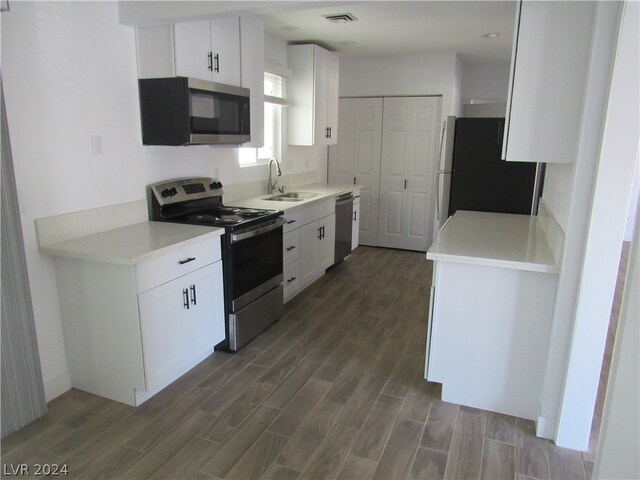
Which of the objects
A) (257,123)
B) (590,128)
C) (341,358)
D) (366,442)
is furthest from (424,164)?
(366,442)

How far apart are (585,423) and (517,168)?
9.89 ft

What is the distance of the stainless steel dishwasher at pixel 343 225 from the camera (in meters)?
4.91

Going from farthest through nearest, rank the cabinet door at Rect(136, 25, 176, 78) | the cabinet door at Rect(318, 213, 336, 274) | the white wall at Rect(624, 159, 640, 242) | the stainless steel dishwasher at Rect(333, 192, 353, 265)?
the stainless steel dishwasher at Rect(333, 192, 353, 265) → the cabinet door at Rect(318, 213, 336, 274) → the cabinet door at Rect(136, 25, 176, 78) → the white wall at Rect(624, 159, 640, 242)

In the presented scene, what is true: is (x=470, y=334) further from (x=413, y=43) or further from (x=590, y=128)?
(x=413, y=43)

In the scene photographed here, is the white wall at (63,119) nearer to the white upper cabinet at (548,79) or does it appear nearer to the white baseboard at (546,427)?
the white upper cabinet at (548,79)

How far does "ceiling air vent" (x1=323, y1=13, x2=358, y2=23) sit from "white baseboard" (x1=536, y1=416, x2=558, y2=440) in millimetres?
3247

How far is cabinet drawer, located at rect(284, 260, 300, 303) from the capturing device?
12.7 ft

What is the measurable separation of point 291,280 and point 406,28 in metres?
2.57

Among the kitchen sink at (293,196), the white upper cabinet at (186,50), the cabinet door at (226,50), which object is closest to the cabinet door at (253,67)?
the cabinet door at (226,50)

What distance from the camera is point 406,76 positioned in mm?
5660

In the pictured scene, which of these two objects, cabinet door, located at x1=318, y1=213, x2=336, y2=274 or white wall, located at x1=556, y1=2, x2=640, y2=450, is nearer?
white wall, located at x1=556, y1=2, x2=640, y2=450

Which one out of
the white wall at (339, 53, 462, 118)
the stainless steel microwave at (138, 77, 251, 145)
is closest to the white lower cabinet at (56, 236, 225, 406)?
the stainless steel microwave at (138, 77, 251, 145)

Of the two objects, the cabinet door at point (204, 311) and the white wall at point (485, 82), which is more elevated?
the white wall at point (485, 82)

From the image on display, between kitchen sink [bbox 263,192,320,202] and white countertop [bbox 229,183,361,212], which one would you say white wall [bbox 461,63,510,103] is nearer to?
white countertop [bbox 229,183,361,212]
